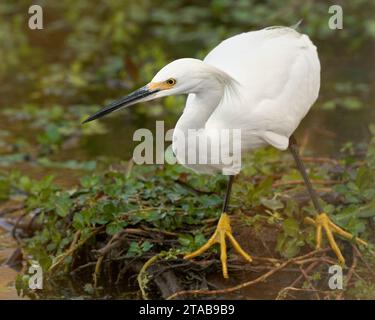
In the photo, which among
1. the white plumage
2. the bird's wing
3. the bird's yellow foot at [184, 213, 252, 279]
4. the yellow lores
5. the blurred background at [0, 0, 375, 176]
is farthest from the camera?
the blurred background at [0, 0, 375, 176]

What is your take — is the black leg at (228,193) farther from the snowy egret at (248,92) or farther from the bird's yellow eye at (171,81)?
the bird's yellow eye at (171,81)

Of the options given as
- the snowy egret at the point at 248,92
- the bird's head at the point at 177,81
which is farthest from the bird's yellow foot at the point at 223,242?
the bird's head at the point at 177,81

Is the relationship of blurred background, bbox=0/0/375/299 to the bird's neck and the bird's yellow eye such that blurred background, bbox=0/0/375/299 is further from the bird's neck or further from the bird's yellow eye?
the bird's yellow eye

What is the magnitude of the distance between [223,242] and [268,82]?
0.71 m

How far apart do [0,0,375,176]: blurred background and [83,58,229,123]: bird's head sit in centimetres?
201

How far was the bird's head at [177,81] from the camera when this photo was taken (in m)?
3.56

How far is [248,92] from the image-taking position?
12.7 ft

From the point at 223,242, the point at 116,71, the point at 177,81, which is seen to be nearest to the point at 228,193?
the point at 223,242

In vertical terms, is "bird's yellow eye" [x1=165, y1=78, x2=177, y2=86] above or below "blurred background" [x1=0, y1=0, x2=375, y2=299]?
below

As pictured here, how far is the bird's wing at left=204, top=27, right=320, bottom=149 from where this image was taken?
382 cm

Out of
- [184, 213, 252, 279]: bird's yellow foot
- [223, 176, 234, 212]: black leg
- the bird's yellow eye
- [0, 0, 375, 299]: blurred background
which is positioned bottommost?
[184, 213, 252, 279]: bird's yellow foot

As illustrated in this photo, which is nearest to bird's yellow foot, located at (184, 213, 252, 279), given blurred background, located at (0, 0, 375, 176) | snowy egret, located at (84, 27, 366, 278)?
snowy egret, located at (84, 27, 366, 278)
